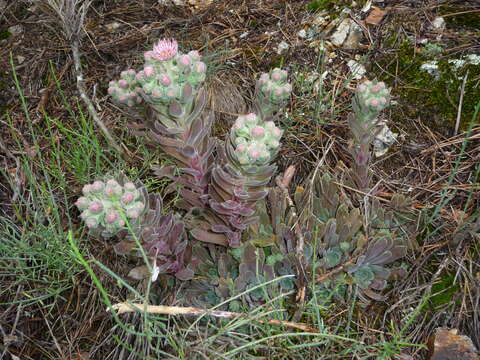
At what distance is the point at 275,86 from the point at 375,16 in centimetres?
130

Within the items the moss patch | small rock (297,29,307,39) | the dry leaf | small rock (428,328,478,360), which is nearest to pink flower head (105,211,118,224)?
small rock (428,328,478,360)

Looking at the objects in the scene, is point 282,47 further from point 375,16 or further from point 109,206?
point 109,206

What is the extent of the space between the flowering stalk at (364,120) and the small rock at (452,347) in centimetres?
75

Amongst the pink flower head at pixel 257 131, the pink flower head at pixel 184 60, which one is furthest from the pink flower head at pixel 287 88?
the pink flower head at pixel 184 60

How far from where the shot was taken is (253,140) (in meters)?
1.67

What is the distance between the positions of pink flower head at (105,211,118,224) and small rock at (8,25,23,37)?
7.86ft

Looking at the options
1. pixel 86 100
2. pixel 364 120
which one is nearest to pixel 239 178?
pixel 364 120

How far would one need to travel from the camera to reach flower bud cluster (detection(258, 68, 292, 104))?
1.94 m

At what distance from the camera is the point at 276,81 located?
1950 millimetres

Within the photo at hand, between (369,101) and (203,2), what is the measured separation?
185 centimetres

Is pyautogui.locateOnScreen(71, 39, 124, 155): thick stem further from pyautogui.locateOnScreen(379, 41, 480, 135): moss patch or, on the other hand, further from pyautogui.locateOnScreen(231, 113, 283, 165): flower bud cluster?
pyautogui.locateOnScreen(379, 41, 480, 135): moss patch

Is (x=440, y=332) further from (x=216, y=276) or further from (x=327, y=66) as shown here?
(x=327, y=66)

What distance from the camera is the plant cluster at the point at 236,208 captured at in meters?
1.64

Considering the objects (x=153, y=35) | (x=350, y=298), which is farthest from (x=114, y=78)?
(x=350, y=298)
